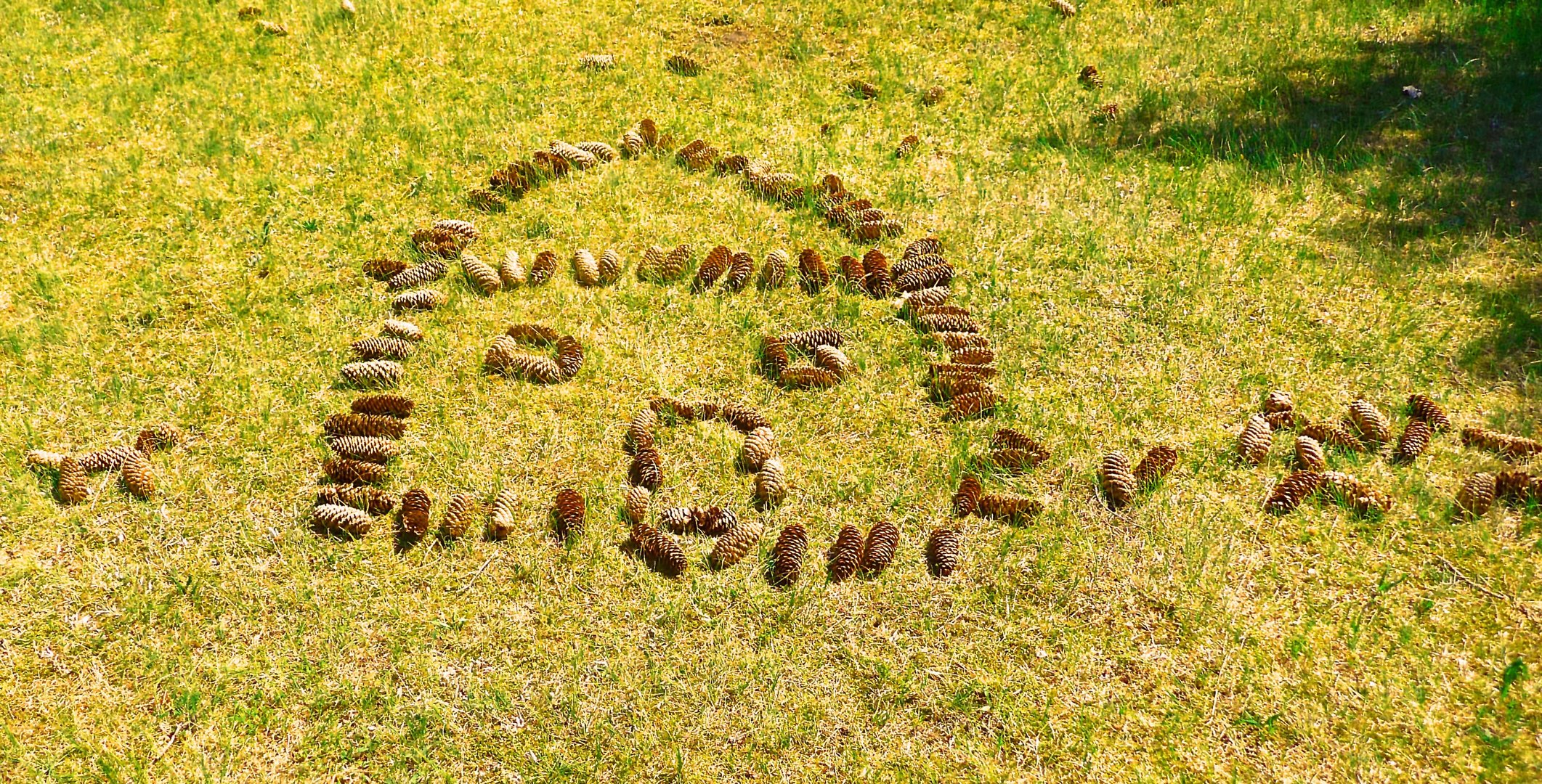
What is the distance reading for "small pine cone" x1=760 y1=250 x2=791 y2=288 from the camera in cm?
541

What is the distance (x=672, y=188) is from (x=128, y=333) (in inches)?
112

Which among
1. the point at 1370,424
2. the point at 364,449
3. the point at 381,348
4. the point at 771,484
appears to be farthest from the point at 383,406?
the point at 1370,424

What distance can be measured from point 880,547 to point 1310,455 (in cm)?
177

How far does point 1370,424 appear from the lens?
4.35 metres

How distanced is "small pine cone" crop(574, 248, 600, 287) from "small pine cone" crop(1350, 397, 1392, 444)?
3.48 meters

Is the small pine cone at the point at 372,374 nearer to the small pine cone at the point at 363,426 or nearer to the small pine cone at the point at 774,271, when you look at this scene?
the small pine cone at the point at 363,426

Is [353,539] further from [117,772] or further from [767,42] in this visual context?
[767,42]

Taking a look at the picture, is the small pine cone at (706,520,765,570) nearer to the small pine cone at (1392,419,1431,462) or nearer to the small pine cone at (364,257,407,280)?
the small pine cone at (364,257,407,280)

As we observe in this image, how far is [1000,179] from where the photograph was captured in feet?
20.5

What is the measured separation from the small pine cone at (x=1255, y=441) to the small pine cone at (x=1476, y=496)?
0.68 meters

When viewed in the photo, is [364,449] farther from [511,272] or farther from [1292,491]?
[1292,491]

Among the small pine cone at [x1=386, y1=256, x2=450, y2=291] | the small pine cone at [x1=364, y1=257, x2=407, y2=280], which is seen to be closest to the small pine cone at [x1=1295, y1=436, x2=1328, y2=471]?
the small pine cone at [x1=386, y1=256, x2=450, y2=291]

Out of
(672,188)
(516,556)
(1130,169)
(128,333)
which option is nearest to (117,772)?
(516,556)

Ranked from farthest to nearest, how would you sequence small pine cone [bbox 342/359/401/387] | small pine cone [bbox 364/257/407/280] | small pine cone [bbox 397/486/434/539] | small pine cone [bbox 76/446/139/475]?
small pine cone [bbox 364/257/407/280], small pine cone [bbox 342/359/401/387], small pine cone [bbox 76/446/139/475], small pine cone [bbox 397/486/434/539]
